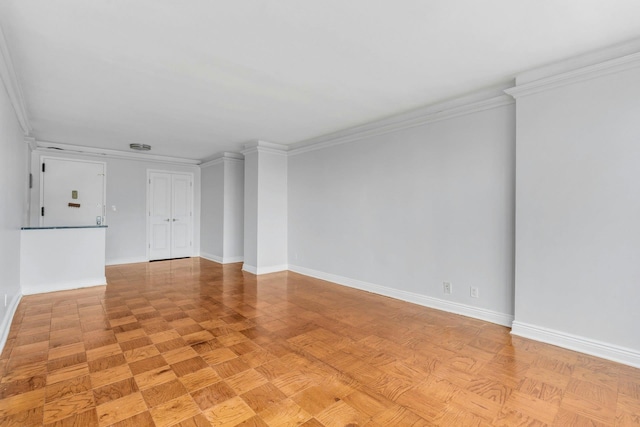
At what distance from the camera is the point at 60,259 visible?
460 centimetres

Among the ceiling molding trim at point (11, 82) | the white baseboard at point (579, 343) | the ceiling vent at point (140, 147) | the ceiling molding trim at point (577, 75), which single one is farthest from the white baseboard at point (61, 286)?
the ceiling molding trim at point (577, 75)

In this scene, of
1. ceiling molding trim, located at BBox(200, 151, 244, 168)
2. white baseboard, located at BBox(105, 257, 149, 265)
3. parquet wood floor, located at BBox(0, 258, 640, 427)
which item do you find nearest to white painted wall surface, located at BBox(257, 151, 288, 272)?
ceiling molding trim, located at BBox(200, 151, 244, 168)

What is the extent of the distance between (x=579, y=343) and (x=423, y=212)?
6.41ft

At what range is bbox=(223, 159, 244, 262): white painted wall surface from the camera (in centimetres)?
691

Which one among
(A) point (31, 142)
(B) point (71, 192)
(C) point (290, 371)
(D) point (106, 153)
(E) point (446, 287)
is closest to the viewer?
(C) point (290, 371)

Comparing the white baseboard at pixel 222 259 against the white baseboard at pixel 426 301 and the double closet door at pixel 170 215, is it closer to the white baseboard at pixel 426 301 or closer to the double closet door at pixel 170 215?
the double closet door at pixel 170 215

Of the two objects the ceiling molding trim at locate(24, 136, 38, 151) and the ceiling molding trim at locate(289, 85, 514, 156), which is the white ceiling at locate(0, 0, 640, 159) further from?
the ceiling molding trim at locate(24, 136, 38, 151)

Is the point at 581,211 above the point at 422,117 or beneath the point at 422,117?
beneath

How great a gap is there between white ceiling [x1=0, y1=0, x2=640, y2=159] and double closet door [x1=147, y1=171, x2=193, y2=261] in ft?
10.9

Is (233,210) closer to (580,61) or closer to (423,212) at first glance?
(423,212)

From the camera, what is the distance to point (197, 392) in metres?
2.03

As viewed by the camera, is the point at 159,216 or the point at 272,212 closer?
the point at 272,212

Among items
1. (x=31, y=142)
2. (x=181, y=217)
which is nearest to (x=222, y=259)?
(x=181, y=217)

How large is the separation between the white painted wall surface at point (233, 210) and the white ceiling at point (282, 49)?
9.52 ft
